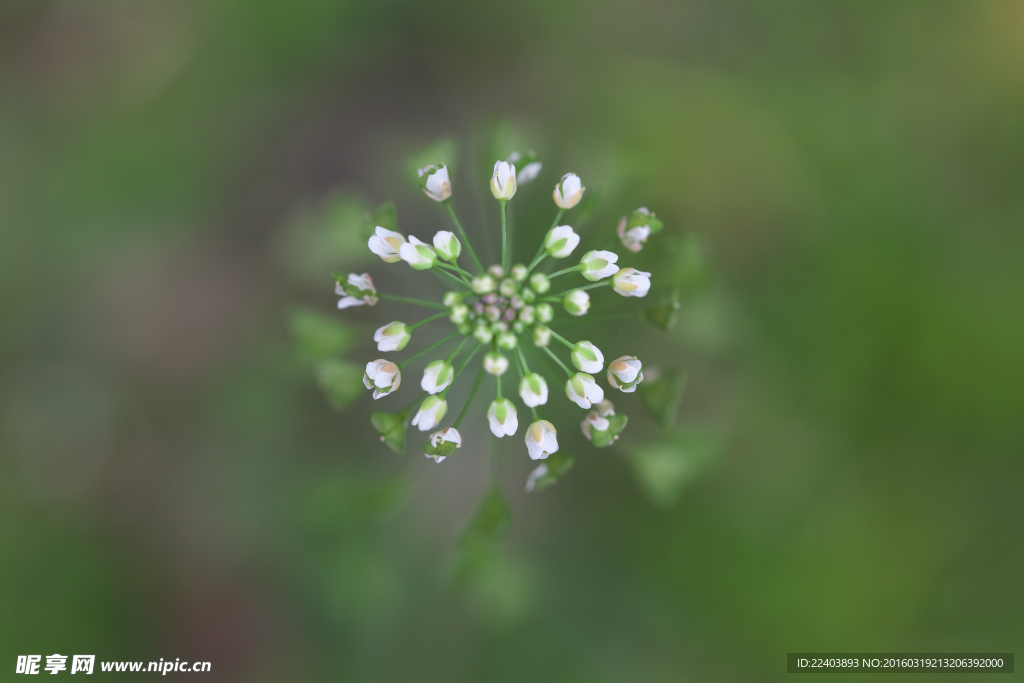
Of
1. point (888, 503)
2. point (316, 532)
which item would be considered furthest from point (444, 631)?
point (888, 503)

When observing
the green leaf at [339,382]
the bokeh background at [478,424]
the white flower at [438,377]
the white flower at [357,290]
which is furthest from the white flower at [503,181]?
the bokeh background at [478,424]

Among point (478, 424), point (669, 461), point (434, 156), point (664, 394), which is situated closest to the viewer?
point (664, 394)

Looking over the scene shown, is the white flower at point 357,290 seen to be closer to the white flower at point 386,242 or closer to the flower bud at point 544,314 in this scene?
the white flower at point 386,242

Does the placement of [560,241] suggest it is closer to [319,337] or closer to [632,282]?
[632,282]

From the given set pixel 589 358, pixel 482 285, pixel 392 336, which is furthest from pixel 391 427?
pixel 589 358

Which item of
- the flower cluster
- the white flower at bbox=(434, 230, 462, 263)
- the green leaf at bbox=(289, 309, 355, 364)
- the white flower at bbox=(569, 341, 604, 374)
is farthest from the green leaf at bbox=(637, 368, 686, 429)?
the green leaf at bbox=(289, 309, 355, 364)

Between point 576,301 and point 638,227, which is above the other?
point 638,227
